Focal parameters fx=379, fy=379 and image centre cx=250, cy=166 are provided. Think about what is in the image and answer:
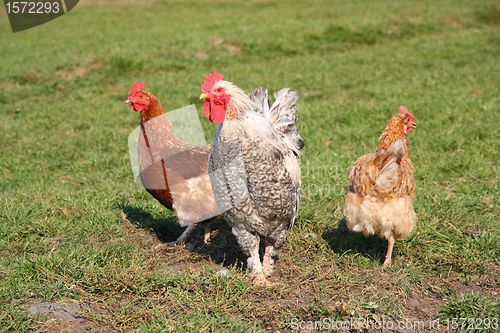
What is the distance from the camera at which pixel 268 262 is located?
3406 millimetres

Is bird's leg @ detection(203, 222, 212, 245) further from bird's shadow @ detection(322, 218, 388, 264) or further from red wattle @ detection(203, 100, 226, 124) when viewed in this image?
red wattle @ detection(203, 100, 226, 124)

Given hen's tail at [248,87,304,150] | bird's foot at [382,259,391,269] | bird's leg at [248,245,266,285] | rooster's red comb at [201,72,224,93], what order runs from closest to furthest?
rooster's red comb at [201,72,224,93] → bird's leg at [248,245,266,285] → bird's foot at [382,259,391,269] → hen's tail at [248,87,304,150]

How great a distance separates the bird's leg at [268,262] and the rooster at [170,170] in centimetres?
72

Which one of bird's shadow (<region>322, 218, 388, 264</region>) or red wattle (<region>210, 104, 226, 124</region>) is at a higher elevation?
red wattle (<region>210, 104, 226, 124</region>)

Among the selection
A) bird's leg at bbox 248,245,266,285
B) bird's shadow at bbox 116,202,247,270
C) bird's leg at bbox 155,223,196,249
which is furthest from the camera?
bird's leg at bbox 155,223,196,249

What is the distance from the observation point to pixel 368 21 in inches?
505

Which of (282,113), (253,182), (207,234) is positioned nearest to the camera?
(253,182)

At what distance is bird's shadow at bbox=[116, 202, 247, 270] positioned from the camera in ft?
12.4

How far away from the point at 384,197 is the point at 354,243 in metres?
0.78

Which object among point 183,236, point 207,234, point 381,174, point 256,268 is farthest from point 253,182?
point 183,236

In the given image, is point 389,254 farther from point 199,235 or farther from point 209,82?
point 209,82

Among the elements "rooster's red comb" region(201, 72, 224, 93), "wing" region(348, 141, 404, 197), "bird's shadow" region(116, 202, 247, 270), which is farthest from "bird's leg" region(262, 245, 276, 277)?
"rooster's red comb" region(201, 72, 224, 93)

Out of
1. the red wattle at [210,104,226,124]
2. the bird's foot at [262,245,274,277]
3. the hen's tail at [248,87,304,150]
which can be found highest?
the red wattle at [210,104,226,124]

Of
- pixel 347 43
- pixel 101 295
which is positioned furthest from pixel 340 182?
pixel 347 43
